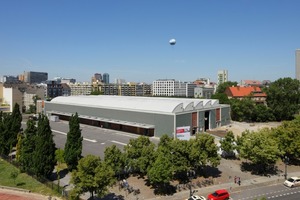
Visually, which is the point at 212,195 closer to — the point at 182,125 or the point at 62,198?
the point at 62,198

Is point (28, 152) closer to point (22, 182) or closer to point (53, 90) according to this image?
point (22, 182)

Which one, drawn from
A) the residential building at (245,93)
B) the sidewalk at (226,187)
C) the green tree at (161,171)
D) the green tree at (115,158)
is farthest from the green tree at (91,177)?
the residential building at (245,93)

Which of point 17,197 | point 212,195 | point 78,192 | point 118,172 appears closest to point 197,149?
point 212,195

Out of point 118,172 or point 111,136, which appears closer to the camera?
point 118,172

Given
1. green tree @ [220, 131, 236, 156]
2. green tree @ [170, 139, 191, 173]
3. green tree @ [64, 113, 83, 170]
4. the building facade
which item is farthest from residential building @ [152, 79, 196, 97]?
green tree @ [170, 139, 191, 173]

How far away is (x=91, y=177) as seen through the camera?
66.9 feet

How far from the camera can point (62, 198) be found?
74.7 ft

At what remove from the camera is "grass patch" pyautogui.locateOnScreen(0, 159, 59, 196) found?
24.6 meters

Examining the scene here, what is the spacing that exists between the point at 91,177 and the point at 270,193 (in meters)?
15.5

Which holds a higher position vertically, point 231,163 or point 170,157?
point 170,157

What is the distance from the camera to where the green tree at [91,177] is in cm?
2020

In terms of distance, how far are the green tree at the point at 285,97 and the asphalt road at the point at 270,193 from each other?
42.7 metres

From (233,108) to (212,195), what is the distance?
4697 centimetres

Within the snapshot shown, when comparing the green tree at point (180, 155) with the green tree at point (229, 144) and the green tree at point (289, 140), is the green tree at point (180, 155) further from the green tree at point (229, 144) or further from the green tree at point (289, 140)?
the green tree at point (289, 140)
